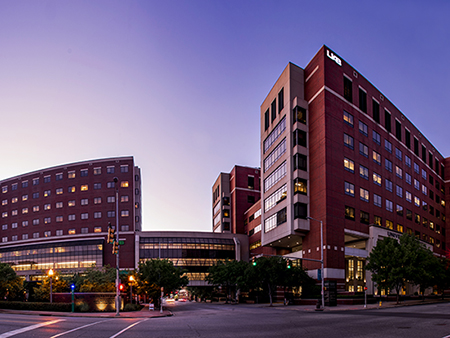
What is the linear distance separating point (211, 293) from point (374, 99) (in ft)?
225

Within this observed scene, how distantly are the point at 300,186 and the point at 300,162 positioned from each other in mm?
4276

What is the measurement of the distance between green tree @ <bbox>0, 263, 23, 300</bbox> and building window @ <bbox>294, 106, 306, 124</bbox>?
50711 mm

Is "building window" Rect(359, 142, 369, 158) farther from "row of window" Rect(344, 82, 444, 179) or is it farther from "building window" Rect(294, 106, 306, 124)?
"building window" Rect(294, 106, 306, 124)

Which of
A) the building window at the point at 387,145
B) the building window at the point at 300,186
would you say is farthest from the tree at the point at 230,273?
the building window at the point at 387,145

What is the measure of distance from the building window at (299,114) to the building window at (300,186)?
10.8 m

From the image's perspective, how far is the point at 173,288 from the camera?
71.2 meters

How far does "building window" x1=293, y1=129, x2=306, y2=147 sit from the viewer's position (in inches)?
2817

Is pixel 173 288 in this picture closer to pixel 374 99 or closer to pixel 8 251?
pixel 374 99

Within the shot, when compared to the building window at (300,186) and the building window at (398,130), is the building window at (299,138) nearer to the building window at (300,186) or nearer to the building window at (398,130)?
the building window at (300,186)

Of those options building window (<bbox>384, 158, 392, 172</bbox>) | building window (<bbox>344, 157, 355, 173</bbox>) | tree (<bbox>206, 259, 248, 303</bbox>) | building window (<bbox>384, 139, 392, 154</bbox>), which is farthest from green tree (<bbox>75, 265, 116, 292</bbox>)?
building window (<bbox>384, 139, 392, 154</bbox>)

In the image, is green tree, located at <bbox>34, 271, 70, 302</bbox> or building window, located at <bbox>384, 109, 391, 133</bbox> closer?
green tree, located at <bbox>34, 271, 70, 302</bbox>

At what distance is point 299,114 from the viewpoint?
238 feet

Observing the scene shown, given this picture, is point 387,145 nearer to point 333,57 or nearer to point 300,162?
point 333,57

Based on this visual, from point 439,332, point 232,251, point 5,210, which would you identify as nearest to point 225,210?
point 232,251
